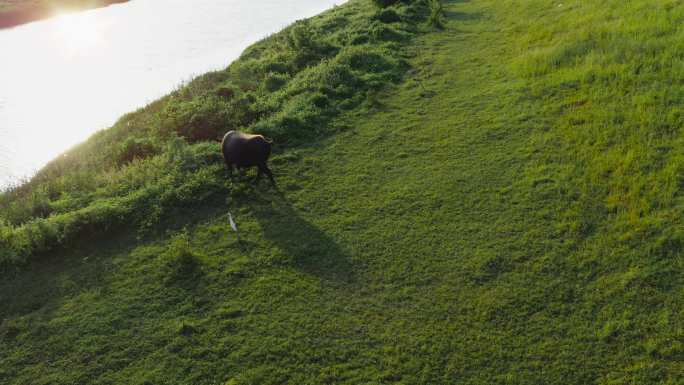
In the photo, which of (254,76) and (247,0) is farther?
(247,0)

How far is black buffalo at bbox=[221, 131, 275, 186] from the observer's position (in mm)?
10398

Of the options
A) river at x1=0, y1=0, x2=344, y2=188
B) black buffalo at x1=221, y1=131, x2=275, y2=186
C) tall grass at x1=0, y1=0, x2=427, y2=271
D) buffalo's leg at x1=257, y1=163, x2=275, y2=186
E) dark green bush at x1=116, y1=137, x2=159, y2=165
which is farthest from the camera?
river at x1=0, y1=0, x2=344, y2=188

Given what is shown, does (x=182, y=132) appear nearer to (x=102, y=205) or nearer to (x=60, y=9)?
(x=102, y=205)

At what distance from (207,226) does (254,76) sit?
10224 millimetres

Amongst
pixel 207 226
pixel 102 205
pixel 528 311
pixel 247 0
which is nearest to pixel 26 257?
pixel 102 205

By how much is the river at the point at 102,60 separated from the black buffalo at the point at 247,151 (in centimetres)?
874

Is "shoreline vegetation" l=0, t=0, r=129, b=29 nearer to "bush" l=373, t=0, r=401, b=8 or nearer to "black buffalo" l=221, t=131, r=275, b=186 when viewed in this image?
"bush" l=373, t=0, r=401, b=8

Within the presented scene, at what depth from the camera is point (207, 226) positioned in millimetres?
9695

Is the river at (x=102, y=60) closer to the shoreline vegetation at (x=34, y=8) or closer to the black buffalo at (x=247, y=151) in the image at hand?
the shoreline vegetation at (x=34, y=8)

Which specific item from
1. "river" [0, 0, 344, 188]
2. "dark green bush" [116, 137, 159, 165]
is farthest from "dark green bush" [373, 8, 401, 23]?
"dark green bush" [116, 137, 159, 165]

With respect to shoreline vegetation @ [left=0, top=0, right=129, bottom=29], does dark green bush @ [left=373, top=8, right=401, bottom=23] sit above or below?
below

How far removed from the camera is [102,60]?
27.0 m

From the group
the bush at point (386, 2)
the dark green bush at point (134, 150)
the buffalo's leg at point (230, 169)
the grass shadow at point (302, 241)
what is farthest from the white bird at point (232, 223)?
the bush at point (386, 2)

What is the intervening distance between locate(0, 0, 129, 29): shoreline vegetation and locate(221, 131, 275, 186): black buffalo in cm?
3377
